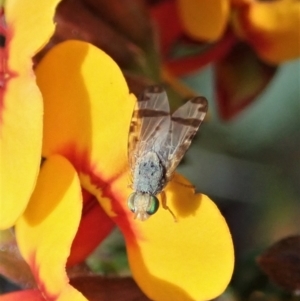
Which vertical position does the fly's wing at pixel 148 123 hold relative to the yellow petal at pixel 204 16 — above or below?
below

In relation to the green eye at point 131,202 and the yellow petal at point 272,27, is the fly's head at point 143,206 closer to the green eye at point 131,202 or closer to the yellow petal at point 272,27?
the green eye at point 131,202

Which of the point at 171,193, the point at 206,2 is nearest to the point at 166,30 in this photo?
the point at 206,2

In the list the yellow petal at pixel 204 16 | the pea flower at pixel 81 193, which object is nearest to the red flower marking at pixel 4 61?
the pea flower at pixel 81 193

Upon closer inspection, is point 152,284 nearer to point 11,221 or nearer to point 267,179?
point 11,221

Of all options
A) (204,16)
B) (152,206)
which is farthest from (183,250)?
(204,16)

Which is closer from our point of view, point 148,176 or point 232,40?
point 148,176

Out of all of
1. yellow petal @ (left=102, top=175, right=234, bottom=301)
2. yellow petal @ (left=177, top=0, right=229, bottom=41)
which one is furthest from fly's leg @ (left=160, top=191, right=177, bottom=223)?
yellow petal @ (left=177, top=0, right=229, bottom=41)

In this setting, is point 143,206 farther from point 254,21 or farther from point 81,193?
point 254,21
